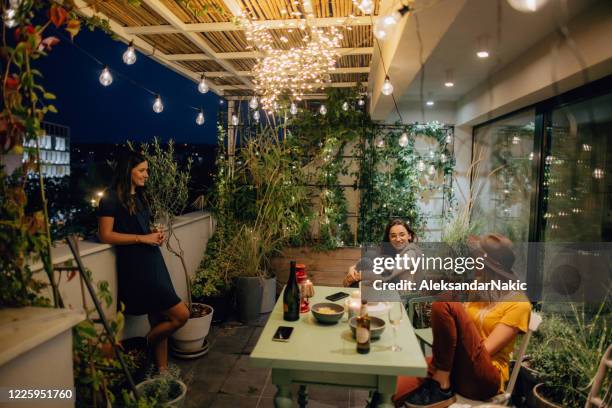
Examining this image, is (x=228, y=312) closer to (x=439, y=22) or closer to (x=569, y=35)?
(x=439, y=22)

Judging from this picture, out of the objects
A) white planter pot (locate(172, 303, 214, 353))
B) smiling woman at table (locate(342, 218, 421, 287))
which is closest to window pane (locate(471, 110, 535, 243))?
smiling woman at table (locate(342, 218, 421, 287))

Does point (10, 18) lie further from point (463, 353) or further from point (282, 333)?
point (463, 353)

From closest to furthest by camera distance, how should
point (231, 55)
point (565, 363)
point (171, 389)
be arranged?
point (171, 389)
point (565, 363)
point (231, 55)

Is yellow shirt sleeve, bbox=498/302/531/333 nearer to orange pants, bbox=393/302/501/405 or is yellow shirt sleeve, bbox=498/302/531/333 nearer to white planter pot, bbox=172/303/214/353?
orange pants, bbox=393/302/501/405

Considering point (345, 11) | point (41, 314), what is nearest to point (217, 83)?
point (345, 11)

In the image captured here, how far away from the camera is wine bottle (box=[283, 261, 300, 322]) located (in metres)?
2.17

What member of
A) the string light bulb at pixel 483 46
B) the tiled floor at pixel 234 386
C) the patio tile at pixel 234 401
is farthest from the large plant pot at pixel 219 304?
the string light bulb at pixel 483 46

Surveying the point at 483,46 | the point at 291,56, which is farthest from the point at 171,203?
the point at 483,46

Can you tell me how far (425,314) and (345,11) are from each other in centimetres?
247

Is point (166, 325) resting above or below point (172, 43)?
below

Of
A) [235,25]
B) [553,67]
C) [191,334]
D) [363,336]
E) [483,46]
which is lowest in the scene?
[191,334]

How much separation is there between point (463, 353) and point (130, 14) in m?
3.37

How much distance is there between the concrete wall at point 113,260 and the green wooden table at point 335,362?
0.76 metres

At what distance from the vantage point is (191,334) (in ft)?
10.5
